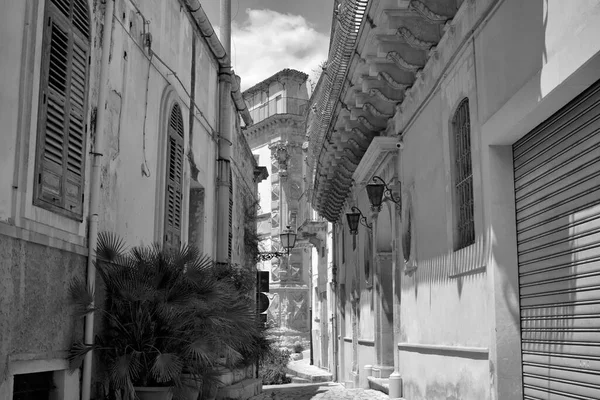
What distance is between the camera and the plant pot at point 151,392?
7.87m

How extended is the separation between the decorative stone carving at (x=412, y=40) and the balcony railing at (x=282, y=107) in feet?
113

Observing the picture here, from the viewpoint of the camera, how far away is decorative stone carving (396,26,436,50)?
9508mm

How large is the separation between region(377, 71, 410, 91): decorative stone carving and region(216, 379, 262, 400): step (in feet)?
18.0

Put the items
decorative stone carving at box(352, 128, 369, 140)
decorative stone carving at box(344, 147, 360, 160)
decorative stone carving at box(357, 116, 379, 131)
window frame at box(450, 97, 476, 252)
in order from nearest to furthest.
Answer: window frame at box(450, 97, 476, 252) → decorative stone carving at box(357, 116, 379, 131) → decorative stone carving at box(352, 128, 369, 140) → decorative stone carving at box(344, 147, 360, 160)

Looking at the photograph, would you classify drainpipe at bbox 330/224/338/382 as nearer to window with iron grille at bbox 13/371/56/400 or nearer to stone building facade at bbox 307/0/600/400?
stone building facade at bbox 307/0/600/400

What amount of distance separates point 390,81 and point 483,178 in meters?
4.02

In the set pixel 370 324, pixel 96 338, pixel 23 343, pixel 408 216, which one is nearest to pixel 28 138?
pixel 23 343

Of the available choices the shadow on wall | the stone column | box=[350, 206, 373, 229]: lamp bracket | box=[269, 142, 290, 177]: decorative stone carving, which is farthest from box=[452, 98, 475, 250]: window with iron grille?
box=[269, 142, 290, 177]: decorative stone carving

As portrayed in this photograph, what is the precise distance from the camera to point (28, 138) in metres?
6.26

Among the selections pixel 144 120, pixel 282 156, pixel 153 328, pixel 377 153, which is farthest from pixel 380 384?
pixel 282 156

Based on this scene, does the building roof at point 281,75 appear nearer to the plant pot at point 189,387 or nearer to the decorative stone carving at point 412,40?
the decorative stone carving at point 412,40

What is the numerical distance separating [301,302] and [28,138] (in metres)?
36.5

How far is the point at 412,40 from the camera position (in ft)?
31.5

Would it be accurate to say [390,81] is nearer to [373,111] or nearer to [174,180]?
[373,111]
